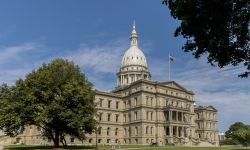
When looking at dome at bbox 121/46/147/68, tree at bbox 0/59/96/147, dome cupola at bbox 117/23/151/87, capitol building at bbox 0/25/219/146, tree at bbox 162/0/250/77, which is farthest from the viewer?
dome at bbox 121/46/147/68

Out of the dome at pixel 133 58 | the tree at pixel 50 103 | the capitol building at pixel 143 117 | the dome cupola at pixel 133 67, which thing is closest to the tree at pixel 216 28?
the tree at pixel 50 103

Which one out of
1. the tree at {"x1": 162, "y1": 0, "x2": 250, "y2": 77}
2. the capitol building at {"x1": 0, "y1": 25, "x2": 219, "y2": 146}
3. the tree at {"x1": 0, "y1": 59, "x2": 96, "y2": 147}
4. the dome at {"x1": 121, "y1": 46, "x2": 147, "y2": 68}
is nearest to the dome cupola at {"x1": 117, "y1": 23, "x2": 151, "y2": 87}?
the dome at {"x1": 121, "y1": 46, "x2": 147, "y2": 68}

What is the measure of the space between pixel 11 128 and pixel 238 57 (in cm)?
4247

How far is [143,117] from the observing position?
9031cm

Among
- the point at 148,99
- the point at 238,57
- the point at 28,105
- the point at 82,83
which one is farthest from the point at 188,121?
the point at 238,57

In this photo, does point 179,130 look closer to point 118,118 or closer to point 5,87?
point 118,118

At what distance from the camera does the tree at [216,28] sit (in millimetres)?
16875

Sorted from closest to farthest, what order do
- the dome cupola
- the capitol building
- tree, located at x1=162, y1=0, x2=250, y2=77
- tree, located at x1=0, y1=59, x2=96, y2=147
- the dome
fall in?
tree, located at x1=162, y1=0, x2=250, y2=77
tree, located at x1=0, y1=59, x2=96, y2=147
the capitol building
the dome cupola
the dome

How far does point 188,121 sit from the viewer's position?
327 ft

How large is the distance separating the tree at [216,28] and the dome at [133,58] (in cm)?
11013

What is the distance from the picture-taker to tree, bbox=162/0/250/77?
16875 millimetres

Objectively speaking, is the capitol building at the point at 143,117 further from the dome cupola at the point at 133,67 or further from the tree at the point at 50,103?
the tree at the point at 50,103

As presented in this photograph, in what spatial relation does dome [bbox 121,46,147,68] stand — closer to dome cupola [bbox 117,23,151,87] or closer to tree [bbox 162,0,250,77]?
dome cupola [bbox 117,23,151,87]

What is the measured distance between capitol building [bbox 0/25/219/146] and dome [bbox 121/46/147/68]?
29.4 metres
